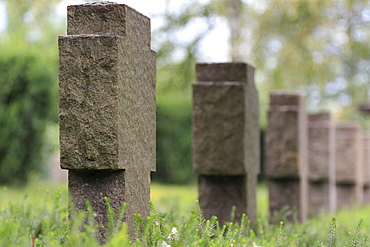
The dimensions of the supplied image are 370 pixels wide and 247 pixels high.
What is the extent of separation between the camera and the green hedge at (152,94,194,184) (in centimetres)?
1221

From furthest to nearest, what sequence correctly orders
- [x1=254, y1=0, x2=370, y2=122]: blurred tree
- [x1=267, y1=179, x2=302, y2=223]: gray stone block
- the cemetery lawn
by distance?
[x1=254, y1=0, x2=370, y2=122]: blurred tree
[x1=267, y1=179, x2=302, y2=223]: gray stone block
the cemetery lawn

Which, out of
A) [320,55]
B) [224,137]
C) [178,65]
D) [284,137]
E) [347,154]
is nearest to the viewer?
[224,137]

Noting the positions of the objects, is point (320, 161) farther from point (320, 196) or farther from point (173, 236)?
point (173, 236)

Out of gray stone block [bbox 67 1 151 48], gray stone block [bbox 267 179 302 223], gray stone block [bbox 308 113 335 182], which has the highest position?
gray stone block [bbox 67 1 151 48]

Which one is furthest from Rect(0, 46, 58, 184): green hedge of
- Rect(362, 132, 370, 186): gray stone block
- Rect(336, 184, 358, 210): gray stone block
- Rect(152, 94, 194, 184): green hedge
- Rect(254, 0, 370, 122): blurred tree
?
Rect(254, 0, 370, 122): blurred tree

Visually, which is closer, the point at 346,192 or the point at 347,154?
the point at 347,154

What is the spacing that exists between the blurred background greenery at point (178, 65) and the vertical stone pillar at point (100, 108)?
19.5 ft

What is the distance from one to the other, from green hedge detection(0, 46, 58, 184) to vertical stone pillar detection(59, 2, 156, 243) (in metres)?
5.95

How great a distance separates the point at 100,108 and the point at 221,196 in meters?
2.13

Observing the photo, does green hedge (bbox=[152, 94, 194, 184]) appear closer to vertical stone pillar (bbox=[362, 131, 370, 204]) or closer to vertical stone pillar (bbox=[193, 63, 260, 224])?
vertical stone pillar (bbox=[362, 131, 370, 204])

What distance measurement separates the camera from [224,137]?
4234mm

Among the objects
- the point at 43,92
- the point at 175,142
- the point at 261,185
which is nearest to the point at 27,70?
the point at 43,92

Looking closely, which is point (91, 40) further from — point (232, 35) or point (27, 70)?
point (232, 35)

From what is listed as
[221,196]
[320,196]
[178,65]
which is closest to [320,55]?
[178,65]
